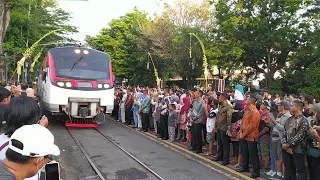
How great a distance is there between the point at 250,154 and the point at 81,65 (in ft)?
28.0

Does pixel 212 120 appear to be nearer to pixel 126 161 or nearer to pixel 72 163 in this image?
pixel 126 161

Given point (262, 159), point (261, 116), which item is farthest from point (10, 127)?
point (262, 159)

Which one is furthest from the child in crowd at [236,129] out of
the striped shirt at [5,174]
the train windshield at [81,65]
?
the striped shirt at [5,174]

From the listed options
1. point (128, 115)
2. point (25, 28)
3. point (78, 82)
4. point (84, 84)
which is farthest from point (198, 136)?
point (25, 28)

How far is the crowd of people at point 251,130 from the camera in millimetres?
6500

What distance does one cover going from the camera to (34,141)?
82.6 inches

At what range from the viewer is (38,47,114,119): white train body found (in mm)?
13211

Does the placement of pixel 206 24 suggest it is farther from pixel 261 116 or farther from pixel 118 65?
pixel 261 116

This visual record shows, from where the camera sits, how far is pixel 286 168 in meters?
6.82

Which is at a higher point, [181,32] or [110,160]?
[181,32]

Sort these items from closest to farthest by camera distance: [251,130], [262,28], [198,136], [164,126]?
[251,130] → [198,136] → [164,126] → [262,28]

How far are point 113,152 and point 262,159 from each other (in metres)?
4.01

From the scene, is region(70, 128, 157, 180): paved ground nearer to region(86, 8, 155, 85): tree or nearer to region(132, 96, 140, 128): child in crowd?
region(132, 96, 140, 128): child in crowd

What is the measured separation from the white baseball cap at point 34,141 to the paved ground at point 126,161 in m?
5.34
